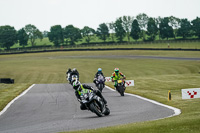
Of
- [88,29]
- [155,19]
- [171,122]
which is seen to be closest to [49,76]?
[171,122]

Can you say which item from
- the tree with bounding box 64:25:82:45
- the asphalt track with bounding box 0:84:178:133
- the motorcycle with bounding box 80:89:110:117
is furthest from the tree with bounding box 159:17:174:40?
the motorcycle with bounding box 80:89:110:117

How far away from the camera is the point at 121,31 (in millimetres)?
151875

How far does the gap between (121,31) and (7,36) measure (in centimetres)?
4970

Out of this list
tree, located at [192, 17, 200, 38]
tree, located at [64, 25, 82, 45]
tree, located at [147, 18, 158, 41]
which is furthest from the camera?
tree, located at [64, 25, 82, 45]

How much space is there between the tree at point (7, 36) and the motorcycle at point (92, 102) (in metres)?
135

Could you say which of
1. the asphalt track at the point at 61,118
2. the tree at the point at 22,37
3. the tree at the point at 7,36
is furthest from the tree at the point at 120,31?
the asphalt track at the point at 61,118

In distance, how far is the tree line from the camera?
143 meters

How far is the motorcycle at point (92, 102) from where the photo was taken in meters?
13.0

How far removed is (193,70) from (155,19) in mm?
103066

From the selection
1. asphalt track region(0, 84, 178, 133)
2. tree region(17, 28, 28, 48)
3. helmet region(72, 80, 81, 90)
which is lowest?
asphalt track region(0, 84, 178, 133)

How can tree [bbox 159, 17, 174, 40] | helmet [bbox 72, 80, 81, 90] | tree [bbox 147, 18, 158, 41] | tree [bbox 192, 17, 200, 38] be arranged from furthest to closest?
tree [bbox 147, 18, 158, 41] < tree [bbox 159, 17, 174, 40] < tree [bbox 192, 17, 200, 38] < helmet [bbox 72, 80, 81, 90]

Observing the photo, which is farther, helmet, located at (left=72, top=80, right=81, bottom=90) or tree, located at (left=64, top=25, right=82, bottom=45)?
tree, located at (left=64, top=25, right=82, bottom=45)

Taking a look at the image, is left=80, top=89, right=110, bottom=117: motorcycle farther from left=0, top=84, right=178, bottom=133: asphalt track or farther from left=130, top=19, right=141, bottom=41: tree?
left=130, top=19, right=141, bottom=41: tree

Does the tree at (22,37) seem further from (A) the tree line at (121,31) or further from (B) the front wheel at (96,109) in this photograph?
(B) the front wheel at (96,109)
